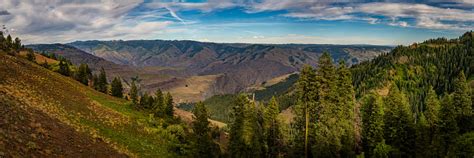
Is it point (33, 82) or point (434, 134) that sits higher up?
point (33, 82)

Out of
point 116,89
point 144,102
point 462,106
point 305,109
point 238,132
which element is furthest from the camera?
point 116,89

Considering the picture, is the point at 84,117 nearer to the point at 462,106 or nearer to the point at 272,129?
the point at 272,129

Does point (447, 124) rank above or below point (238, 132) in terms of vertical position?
above

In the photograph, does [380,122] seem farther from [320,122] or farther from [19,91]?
[19,91]

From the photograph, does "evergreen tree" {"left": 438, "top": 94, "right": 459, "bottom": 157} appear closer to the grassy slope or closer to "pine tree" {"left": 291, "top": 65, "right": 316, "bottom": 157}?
"pine tree" {"left": 291, "top": 65, "right": 316, "bottom": 157}

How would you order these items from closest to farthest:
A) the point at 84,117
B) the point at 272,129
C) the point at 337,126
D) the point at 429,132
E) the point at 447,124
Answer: the point at 337,126 < the point at 447,124 < the point at 429,132 < the point at 84,117 < the point at 272,129

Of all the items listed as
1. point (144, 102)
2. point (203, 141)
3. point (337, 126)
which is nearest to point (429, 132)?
point (337, 126)

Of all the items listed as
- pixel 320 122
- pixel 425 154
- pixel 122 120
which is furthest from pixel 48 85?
pixel 425 154
